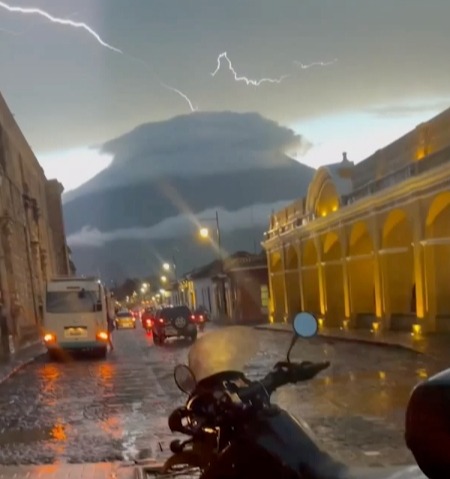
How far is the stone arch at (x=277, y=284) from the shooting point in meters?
50.3

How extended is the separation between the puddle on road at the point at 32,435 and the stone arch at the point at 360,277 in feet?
78.7

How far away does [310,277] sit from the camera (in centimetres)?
4397

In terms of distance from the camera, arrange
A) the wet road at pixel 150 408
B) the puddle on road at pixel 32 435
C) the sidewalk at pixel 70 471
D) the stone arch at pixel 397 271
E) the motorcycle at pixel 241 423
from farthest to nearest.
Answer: the stone arch at pixel 397 271 < the puddle on road at pixel 32 435 < the wet road at pixel 150 408 < the sidewalk at pixel 70 471 < the motorcycle at pixel 241 423

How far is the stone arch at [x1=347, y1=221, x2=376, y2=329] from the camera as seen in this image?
35.2m

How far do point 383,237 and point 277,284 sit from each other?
66.3 ft

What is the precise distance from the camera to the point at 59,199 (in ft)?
252

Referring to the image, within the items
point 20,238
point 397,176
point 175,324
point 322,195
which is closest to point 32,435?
point 397,176

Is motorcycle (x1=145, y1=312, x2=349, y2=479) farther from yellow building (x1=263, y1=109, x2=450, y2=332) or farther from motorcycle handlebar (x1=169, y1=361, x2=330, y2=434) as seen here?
yellow building (x1=263, y1=109, x2=450, y2=332)

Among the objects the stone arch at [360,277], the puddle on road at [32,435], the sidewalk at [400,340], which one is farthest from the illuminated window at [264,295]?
the puddle on road at [32,435]

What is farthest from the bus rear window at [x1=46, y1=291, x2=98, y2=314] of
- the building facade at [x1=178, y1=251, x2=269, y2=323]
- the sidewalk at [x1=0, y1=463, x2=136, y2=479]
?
the building facade at [x1=178, y1=251, x2=269, y2=323]

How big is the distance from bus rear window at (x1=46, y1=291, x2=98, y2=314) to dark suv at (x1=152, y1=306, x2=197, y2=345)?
730cm

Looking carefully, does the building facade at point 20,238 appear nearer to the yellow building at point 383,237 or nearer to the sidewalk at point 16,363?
the sidewalk at point 16,363

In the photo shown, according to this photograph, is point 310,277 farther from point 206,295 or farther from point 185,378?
point 185,378

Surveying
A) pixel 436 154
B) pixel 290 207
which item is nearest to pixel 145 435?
pixel 436 154
